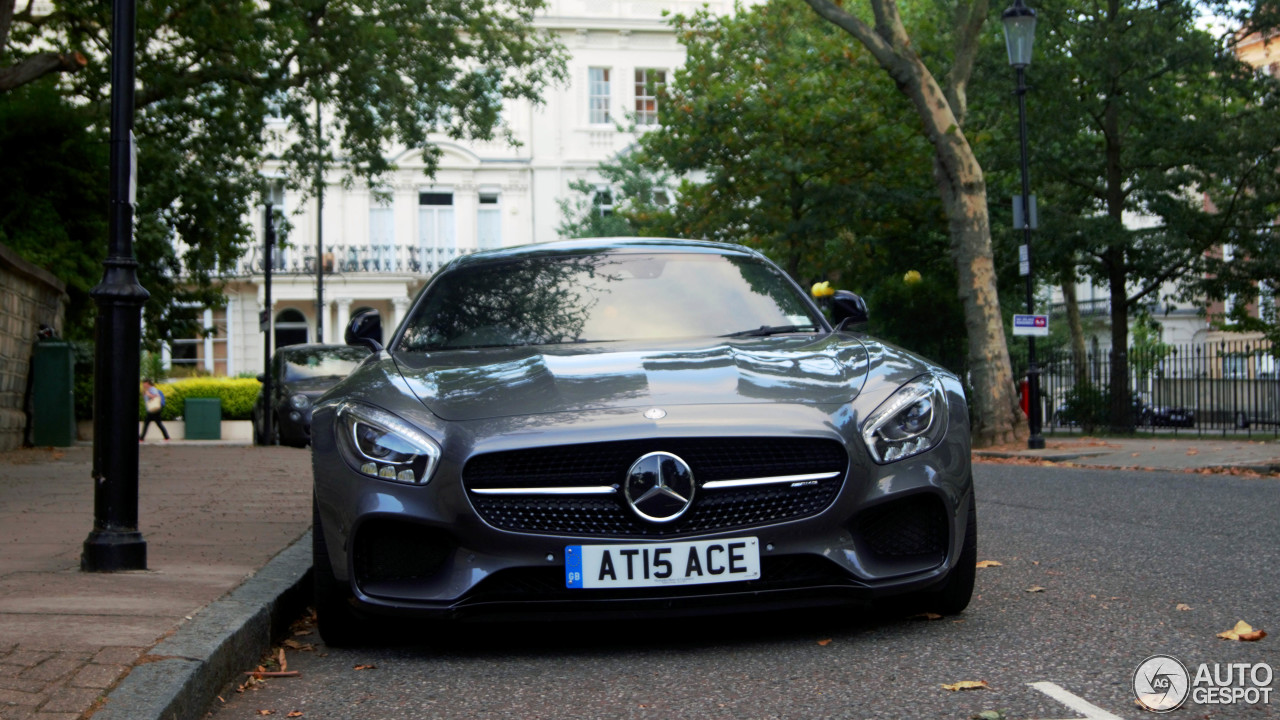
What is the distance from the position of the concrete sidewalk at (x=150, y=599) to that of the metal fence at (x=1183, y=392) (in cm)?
1832

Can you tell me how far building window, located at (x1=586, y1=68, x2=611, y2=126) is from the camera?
5000 cm

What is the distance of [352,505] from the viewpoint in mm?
4555

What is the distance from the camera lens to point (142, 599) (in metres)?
5.12

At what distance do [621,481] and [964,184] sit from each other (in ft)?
56.3

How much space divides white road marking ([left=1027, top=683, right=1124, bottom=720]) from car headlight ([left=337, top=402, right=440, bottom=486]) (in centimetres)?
194

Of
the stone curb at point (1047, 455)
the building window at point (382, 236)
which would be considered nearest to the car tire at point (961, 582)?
the stone curb at point (1047, 455)

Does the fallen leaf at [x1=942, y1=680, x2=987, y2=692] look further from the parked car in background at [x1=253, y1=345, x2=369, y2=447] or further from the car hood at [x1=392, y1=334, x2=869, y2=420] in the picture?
the parked car in background at [x1=253, y1=345, x2=369, y2=447]

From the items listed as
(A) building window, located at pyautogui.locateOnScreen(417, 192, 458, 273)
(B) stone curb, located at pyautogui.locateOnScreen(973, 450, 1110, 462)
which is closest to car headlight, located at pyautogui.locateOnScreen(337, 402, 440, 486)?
(B) stone curb, located at pyautogui.locateOnScreen(973, 450, 1110, 462)

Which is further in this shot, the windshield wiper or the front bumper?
the windshield wiper

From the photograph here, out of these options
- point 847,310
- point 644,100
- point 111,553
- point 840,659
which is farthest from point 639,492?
point 644,100

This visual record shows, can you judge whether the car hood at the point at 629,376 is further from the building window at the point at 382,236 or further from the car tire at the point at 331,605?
the building window at the point at 382,236

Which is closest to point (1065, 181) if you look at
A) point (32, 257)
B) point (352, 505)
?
point (32, 257)

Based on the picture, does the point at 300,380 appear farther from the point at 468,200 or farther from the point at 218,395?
the point at 468,200

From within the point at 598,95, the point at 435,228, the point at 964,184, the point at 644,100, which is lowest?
the point at 964,184
